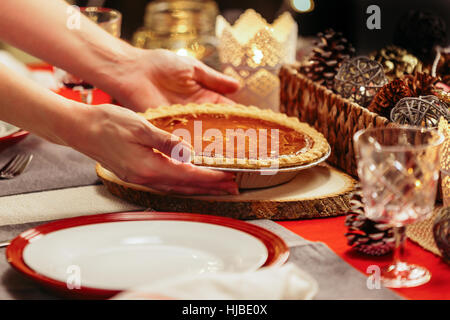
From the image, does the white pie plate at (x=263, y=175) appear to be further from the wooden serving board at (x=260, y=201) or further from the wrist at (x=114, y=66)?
the wrist at (x=114, y=66)

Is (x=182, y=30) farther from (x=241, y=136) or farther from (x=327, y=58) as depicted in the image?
(x=241, y=136)

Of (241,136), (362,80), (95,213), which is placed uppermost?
(362,80)

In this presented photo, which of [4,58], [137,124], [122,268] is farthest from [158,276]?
[4,58]

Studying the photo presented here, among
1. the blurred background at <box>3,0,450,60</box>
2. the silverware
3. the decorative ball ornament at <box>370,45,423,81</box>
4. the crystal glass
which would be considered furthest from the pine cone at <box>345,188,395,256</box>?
the blurred background at <box>3,0,450,60</box>

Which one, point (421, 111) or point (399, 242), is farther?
point (421, 111)

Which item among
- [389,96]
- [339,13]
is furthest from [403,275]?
[339,13]

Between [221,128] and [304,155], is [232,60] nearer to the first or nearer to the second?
[221,128]

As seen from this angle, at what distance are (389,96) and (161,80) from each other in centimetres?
69

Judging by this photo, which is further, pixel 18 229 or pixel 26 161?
pixel 26 161

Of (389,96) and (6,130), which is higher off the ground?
(389,96)

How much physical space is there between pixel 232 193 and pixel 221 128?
0.69 ft

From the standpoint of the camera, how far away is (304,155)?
1.23 metres

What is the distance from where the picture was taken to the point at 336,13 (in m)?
3.85

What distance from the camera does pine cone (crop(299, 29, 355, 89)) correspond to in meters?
1.52
